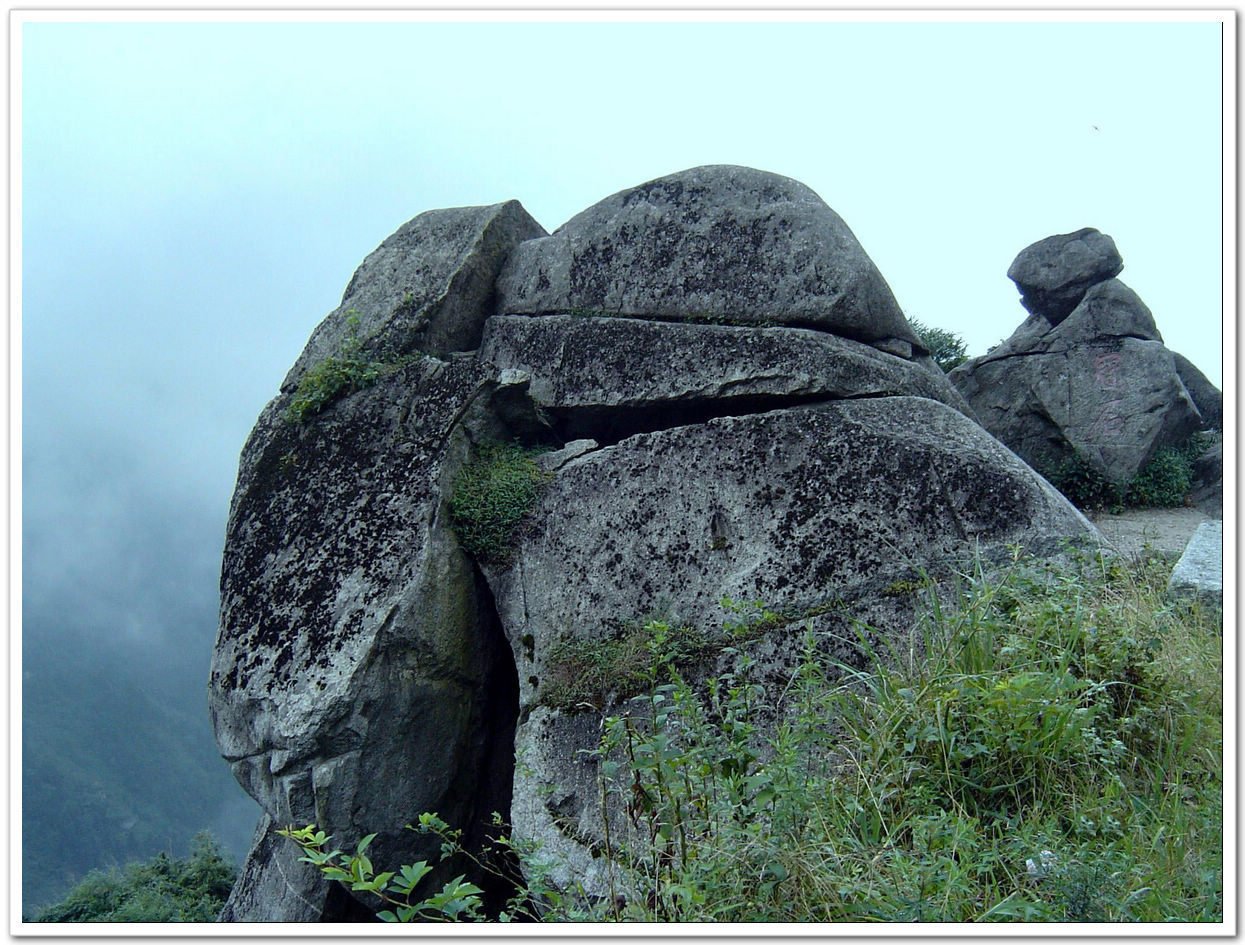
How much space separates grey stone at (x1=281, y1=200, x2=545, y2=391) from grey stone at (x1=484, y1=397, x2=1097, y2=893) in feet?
6.94

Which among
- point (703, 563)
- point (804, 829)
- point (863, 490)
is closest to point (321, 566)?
point (703, 563)

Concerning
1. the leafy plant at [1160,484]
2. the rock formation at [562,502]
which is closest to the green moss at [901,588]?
the rock formation at [562,502]

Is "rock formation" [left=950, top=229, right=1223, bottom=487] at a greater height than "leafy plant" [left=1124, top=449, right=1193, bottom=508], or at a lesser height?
greater

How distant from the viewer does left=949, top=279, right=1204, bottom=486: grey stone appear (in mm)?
12891

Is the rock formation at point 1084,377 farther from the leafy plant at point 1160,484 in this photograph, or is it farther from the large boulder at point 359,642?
the large boulder at point 359,642

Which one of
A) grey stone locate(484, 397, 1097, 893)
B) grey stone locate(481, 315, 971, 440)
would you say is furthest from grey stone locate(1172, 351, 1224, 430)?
grey stone locate(484, 397, 1097, 893)

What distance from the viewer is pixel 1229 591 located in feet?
16.3

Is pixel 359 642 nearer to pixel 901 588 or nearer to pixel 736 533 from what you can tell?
pixel 736 533

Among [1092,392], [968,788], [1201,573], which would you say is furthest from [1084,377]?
[968,788]

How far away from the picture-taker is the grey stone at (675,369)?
25.2ft

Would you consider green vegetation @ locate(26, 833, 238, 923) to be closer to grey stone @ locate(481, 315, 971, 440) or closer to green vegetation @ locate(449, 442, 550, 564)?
green vegetation @ locate(449, 442, 550, 564)

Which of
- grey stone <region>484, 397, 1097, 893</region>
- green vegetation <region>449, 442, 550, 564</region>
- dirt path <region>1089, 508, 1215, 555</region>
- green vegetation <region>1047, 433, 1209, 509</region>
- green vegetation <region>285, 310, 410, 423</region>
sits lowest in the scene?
dirt path <region>1089, 508, 1215, 555</region>

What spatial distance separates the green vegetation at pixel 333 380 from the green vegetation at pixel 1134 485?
30.5ft

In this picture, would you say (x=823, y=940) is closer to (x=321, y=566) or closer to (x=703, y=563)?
(x=703, y=563)
